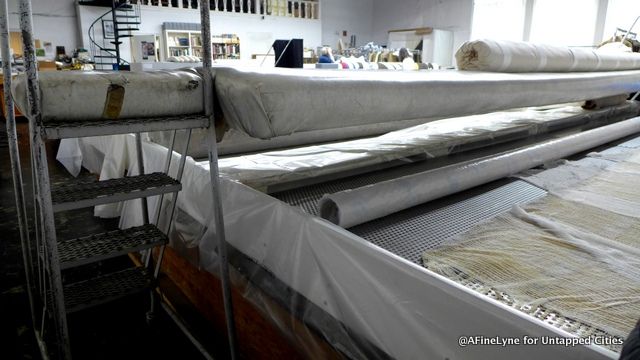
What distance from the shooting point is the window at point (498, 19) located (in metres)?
9.21

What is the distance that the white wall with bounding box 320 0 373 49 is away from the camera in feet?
38.7

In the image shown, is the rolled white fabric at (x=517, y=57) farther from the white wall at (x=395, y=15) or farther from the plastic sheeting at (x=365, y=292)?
the white wall at (x=395, y=15)

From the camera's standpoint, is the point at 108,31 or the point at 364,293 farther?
the point at 108,31

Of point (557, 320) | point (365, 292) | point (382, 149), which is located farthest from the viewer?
point (382, 149)

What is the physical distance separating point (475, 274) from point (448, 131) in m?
1.48

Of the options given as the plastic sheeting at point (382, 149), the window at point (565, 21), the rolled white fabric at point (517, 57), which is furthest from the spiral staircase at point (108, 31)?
the window at point (565, 21)

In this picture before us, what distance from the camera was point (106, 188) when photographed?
3.86 feet

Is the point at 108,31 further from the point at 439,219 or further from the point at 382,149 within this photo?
the point at 439,219

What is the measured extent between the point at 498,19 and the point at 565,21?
1.60 meters

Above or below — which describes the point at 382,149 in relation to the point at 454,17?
below

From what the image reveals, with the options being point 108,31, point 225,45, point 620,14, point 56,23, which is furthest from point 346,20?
point 56,23

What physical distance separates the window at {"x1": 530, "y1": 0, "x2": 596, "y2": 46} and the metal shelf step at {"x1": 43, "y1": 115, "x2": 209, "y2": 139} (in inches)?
375

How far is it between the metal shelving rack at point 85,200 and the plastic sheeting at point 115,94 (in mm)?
17

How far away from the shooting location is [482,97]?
132cm
